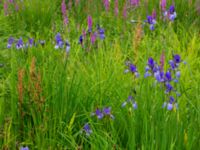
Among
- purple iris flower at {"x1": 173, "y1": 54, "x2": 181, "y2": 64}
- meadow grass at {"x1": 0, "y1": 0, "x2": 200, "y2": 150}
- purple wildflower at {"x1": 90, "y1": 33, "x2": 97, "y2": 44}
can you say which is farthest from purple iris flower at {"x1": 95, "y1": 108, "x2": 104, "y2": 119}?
purple wildflower at {"x1": 90, "y1": 33, "x2": 97, "y2": 44}

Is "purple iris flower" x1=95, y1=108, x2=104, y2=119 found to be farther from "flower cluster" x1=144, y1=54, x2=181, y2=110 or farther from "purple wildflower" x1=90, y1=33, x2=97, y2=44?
"purple wildflower" x1=90, y1=33, x2=97, y2=44

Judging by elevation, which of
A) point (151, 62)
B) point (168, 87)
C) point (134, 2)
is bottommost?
point (168, 87)

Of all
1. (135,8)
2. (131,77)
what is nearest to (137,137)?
(131,77)

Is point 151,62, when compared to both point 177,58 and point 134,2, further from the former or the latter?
point 134,2

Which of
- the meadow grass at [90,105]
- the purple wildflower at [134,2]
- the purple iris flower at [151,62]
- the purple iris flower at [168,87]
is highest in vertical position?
the purple wildflower at [134,2]

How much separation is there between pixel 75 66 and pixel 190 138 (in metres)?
1.38

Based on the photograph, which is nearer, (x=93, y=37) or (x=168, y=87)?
(x=168, y=87)

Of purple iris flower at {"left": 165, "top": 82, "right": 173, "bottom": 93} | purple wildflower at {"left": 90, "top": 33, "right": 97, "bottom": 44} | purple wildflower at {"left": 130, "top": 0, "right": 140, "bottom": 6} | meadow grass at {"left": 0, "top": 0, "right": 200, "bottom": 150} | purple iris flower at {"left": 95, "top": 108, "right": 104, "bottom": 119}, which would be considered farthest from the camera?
purple wildflower at {"left": 130, "top": 0, "right": 140, "bottom": 6}

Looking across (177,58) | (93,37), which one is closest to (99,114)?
(177,58)

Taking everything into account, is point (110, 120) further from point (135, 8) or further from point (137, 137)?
point (135, 8)

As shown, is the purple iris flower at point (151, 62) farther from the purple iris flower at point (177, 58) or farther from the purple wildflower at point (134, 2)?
the purple wildflower at point (134, 2)

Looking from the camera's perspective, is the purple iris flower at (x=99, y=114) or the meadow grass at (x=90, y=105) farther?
the purple iris flower at (x=99, y=114)

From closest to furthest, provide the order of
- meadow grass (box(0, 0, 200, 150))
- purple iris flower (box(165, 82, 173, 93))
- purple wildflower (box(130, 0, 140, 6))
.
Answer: purple iris flower (box(165, 82, 173, 93)) < meadow grass (box(0, 0, 200, 150)) < purple wildflower (box(130, 0, 140, 6))

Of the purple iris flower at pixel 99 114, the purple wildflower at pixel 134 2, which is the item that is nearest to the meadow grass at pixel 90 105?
the purple iris flower at pixel 99 114
